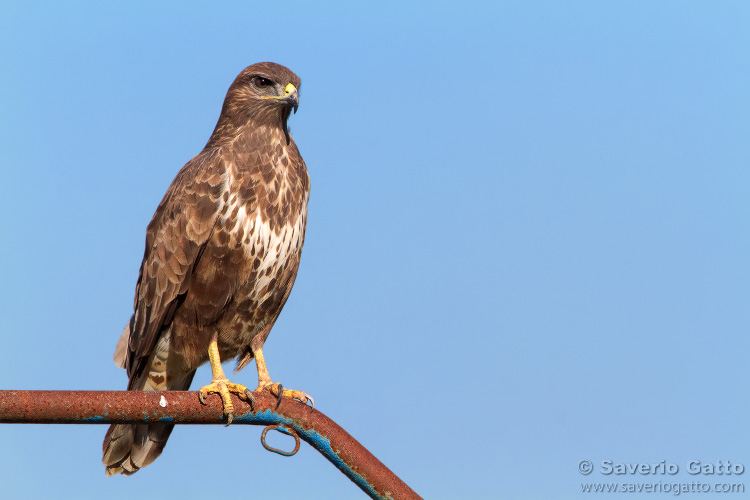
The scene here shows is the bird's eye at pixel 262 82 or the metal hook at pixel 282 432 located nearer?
the metal hook at pixel 282 432

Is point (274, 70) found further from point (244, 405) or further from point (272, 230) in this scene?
point (244, 405)

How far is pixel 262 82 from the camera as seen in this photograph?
6281 millimetres

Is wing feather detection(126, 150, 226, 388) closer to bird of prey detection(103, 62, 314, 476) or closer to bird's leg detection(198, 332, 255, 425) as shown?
bird of prey detection(103, 62, 314, 476)

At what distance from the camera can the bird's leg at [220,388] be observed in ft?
15.2

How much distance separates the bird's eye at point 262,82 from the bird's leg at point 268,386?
5.90ft

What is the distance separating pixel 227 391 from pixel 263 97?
86.4 inches

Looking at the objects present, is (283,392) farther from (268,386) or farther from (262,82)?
(262,82)

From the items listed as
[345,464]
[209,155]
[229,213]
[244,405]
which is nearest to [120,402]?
[345,464]

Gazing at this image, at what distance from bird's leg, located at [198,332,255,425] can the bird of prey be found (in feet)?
0.06

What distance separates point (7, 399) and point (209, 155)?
2.87 meters

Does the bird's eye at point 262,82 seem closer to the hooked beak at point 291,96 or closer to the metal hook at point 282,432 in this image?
the hooked beak at point 291,96

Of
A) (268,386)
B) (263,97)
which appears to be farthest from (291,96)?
(268,386)

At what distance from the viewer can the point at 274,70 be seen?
20.6 ft

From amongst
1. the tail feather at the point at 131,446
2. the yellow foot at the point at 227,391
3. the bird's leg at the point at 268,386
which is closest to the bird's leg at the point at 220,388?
the yellow foot at the point at 227,391
